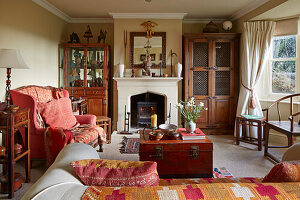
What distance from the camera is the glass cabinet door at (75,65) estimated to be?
4988 mm

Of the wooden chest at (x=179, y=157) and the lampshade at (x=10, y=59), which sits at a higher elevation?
the lampshade at (x=10, y=59)

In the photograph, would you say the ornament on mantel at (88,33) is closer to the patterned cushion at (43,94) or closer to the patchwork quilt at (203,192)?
the patterned cushion at (43,94)

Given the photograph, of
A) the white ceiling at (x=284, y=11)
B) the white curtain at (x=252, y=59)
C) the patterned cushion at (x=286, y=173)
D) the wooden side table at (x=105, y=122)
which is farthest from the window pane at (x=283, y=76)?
the patterned cushion at (x=286, y=173)

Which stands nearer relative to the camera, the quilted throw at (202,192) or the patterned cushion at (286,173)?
the quilted throw at (202,192)

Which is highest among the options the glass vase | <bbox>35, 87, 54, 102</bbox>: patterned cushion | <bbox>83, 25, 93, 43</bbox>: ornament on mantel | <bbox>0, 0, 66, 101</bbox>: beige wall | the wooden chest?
<bbox>83, 25, 93, 43</bbox>: ornament on mantel

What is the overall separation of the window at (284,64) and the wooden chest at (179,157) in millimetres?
2761

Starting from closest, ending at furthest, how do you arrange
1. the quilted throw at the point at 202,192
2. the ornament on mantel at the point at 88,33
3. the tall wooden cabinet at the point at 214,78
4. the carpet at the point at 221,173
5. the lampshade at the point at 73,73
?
1. the quilted throw at the point at 202,192
2. the carpet at the point at 221,173
3. the lampshade at the point at 73,73
4. the tall wooden cabinet at the point at 214,78
5. the ornament on mantel at the point at 88,33

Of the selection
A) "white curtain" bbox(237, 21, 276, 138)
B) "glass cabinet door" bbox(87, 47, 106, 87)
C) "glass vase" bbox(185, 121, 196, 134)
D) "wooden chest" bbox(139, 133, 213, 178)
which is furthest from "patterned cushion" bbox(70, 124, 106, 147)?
"white curtain" bbox(237, 21, 276, 138)

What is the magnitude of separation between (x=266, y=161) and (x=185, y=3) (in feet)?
9.83

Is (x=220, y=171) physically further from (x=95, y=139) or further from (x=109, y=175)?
(x=109, y=175)

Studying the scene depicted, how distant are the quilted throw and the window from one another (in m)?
4.09

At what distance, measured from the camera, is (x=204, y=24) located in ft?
17.4

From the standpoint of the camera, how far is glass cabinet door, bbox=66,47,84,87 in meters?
4.99

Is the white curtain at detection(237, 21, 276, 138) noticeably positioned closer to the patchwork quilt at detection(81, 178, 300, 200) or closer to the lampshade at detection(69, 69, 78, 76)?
the lampshade at detection(69, 69, 78, 76)
